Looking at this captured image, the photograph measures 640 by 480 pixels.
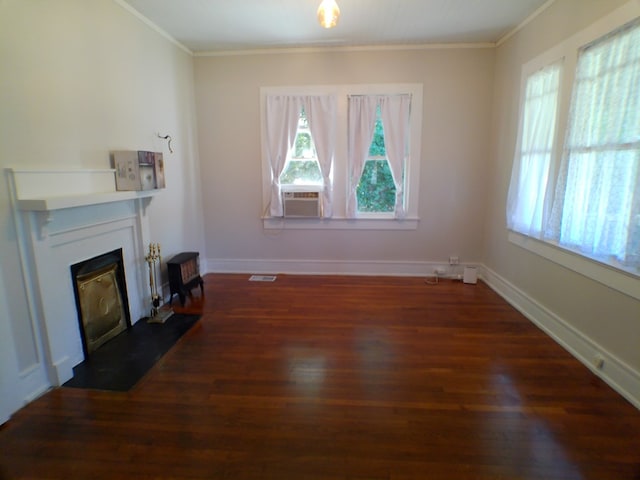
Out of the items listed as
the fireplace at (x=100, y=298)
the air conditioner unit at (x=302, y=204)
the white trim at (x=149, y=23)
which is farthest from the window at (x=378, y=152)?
the fireplace at (x=100, y=298)

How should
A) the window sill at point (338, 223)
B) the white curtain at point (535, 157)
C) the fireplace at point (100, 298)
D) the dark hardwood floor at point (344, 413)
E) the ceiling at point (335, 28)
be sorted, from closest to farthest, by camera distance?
A: the dark hardwood floor at point (344, 413) → the fireplace at point (100, 298) → the white curtain at point (535, 157) → the ceiling at point (335, 28) → the window sill at point (338, 223)

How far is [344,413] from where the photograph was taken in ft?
6.82

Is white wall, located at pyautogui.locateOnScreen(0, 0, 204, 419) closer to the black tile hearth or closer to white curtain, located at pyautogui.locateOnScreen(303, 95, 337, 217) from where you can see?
the black tile hearth

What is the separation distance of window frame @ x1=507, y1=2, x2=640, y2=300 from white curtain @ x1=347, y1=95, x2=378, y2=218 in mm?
1638

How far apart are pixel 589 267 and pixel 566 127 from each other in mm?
1132

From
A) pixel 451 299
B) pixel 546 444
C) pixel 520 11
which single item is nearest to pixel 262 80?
pixel 520 11

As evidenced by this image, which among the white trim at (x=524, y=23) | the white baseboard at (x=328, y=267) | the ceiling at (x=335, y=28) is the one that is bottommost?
the white baseboard at (x=328, y=267)

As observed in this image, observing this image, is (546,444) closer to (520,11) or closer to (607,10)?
(607,10)

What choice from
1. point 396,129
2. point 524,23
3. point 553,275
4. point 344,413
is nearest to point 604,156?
point 553,275

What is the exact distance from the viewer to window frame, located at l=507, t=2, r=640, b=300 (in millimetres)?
2211

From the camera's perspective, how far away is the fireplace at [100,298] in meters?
2.64

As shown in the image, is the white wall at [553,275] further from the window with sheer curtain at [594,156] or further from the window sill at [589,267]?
the window with sheer curtain at [594,156]

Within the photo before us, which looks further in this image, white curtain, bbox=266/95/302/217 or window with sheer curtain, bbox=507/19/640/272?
white curtain, bbox=266/95/302/217

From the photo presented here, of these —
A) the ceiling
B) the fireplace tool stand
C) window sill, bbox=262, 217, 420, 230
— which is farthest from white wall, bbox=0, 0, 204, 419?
window sill, bbox=262, 217, 420, 230
